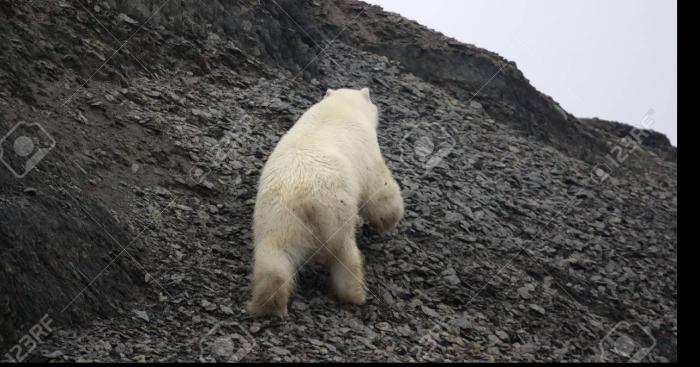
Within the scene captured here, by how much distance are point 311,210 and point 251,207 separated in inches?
112

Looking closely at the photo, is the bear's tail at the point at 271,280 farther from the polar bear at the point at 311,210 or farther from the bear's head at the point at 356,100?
the bear's head at the point at 356,100

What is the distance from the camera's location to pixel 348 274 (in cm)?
784

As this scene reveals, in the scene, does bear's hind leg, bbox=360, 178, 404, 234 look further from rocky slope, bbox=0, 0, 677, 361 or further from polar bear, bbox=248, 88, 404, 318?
rocky slope, bbox=0, 0, 677, 361

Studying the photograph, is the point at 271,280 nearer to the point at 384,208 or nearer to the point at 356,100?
the point at 384,208

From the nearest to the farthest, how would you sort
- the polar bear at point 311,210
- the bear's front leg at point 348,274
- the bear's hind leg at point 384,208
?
the polar bear at point 311,210 → the bear's front leg at point 348,274 → the bear's hind leg at point 384,208

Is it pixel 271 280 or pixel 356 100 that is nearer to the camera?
pixel 271 280

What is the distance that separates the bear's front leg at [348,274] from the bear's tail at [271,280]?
0.64 m

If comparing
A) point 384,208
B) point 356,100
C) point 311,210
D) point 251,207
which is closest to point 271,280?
point 311,210

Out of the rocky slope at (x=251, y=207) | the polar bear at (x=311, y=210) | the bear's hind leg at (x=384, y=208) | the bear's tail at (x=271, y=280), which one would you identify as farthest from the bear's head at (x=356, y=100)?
the bear's tail at (x=271, y=280)

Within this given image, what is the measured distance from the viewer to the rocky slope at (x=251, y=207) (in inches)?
287

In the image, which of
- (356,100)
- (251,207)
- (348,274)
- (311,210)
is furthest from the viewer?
(356,100)

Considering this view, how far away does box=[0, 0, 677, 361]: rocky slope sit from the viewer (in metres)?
7.29

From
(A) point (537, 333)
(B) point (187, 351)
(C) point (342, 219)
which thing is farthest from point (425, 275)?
(B) point (187, 351)

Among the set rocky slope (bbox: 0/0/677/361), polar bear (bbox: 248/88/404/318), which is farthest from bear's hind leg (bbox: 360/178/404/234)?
rocky slope (bbox: 0/0/677/361)
